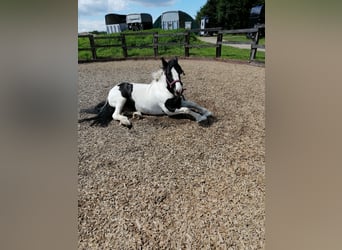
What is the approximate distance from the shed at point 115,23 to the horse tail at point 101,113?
378 mm

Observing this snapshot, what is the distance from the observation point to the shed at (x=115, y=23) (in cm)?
81

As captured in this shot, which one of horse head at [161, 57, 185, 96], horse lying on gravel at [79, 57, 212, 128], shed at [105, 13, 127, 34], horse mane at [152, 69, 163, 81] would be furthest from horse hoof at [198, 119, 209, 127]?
shed at [105, 13, 127, 34]

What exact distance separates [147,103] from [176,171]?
0.41 metres

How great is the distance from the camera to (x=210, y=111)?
113 cm

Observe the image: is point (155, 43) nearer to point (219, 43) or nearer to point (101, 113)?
point (219, 43)

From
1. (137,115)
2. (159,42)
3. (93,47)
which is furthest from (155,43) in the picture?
(137,115)

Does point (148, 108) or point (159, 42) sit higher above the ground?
point (159, 42)

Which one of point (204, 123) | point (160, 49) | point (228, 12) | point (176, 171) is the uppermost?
point (228, 12)

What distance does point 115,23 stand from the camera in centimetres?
84

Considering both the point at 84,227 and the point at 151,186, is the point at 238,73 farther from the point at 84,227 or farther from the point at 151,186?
the point at 84,227

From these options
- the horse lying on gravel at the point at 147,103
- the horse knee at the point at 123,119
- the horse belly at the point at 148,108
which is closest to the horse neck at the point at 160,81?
the horse lying on gravel at the point at 147,103
